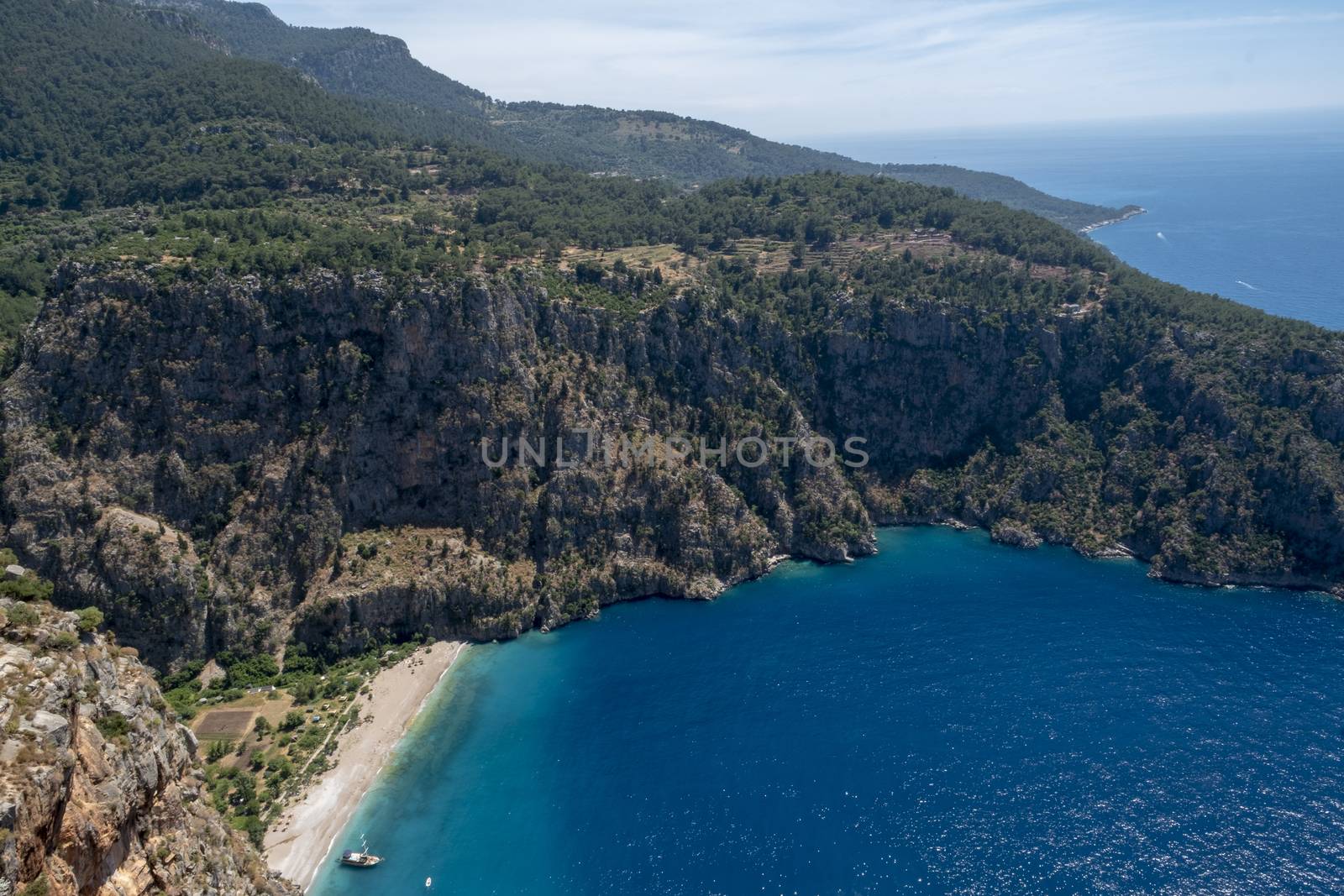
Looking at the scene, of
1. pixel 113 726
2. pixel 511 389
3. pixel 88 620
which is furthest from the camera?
pixel 511 389

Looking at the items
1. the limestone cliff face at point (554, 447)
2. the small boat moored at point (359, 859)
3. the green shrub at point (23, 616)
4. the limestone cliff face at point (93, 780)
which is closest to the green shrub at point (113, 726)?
the limestone cliff face at point (93, 780)

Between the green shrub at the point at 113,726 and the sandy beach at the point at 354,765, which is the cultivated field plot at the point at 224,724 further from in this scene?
the green shrub at the point at 113,726

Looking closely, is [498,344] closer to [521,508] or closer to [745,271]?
[521,508]

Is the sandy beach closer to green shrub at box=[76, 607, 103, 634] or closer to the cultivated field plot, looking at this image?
the cultivated field plot

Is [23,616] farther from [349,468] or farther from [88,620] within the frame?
[349,468]

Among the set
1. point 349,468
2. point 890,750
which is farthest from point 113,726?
point 349,468

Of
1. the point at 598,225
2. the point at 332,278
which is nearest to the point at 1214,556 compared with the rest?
the point at 598,225

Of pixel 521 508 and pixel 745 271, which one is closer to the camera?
pixel 521 508

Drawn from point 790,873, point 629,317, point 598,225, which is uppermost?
point 598,225
